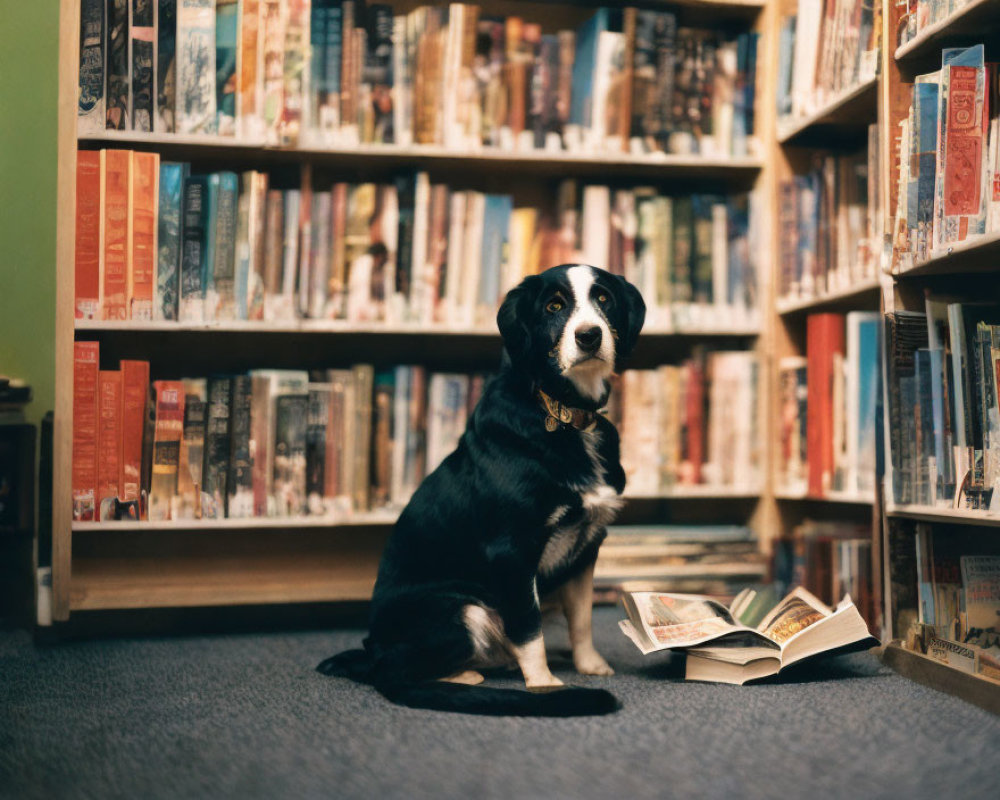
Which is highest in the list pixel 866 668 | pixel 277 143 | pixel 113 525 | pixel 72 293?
pixel 277 143

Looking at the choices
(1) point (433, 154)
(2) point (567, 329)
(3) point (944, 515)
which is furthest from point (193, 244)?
(3) point (944, 515)

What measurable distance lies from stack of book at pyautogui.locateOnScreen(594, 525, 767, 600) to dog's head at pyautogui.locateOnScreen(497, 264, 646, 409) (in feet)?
2.54

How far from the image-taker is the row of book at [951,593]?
1636mm

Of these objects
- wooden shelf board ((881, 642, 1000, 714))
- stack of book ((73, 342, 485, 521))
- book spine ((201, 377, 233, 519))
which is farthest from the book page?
book spine ((201, 377, 233, 519))

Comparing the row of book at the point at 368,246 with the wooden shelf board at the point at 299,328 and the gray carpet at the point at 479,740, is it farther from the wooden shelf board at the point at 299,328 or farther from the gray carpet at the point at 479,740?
the gray carpet at the point at 479,740

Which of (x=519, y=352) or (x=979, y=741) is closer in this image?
(x=979, y=741)

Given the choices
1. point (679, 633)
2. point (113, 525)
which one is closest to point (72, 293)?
point (113, 525)

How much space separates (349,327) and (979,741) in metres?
1.47

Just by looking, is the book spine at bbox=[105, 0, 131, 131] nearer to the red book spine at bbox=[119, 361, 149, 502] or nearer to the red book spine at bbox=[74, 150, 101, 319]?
the red book spine at bbox=[74, 150, 101, 319]

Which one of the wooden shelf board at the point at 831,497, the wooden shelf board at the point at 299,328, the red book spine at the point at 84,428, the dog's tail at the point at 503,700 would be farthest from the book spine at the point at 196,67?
the wooden shelf board at the point at 831,497

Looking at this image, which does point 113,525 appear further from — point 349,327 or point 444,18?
point 444,18

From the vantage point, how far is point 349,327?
221cm

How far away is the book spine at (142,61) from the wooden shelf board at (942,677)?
183 cm

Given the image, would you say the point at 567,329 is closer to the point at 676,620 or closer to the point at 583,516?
the point at 583,516
